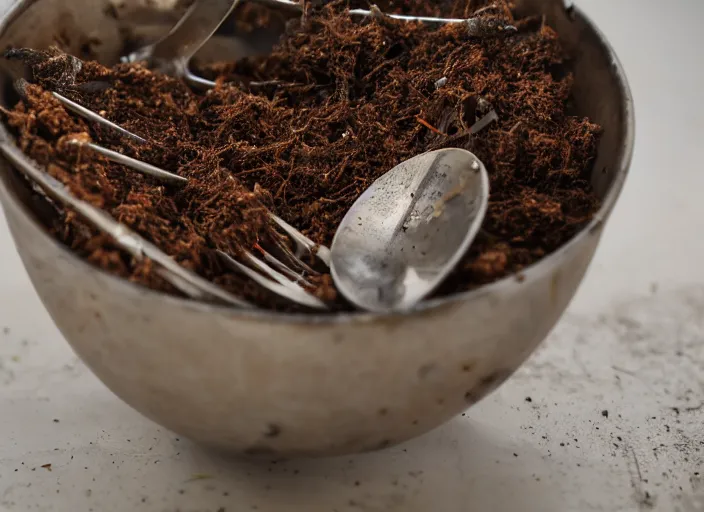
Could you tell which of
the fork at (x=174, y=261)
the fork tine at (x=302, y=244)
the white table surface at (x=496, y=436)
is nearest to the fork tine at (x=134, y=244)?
the fork at (x=174, y=261)

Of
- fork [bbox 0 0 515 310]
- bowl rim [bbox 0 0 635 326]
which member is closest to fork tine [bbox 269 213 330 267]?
fork [bbox 0 0 515 310]

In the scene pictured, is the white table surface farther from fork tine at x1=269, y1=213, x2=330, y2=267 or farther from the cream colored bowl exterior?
fork tine at x1=269, y1=213, x2=330, y2=267

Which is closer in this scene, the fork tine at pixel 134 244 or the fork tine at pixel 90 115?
the fork tine at pixel 134 244

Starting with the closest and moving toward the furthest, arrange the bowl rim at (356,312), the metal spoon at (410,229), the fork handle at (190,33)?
the bowl rim at (356,312) → the metal spoon at (410,229) → the fork handle at (190,33)

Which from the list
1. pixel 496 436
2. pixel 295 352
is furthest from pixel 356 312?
pixel 496 436

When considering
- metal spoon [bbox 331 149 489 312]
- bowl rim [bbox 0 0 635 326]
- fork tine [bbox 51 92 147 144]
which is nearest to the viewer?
bowl rim [bbox 0 0 635 326]

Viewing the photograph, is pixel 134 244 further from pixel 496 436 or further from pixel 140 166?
pixel 496 436

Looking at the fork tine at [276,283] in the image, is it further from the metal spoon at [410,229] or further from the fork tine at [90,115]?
the fork tine at [90,115]
